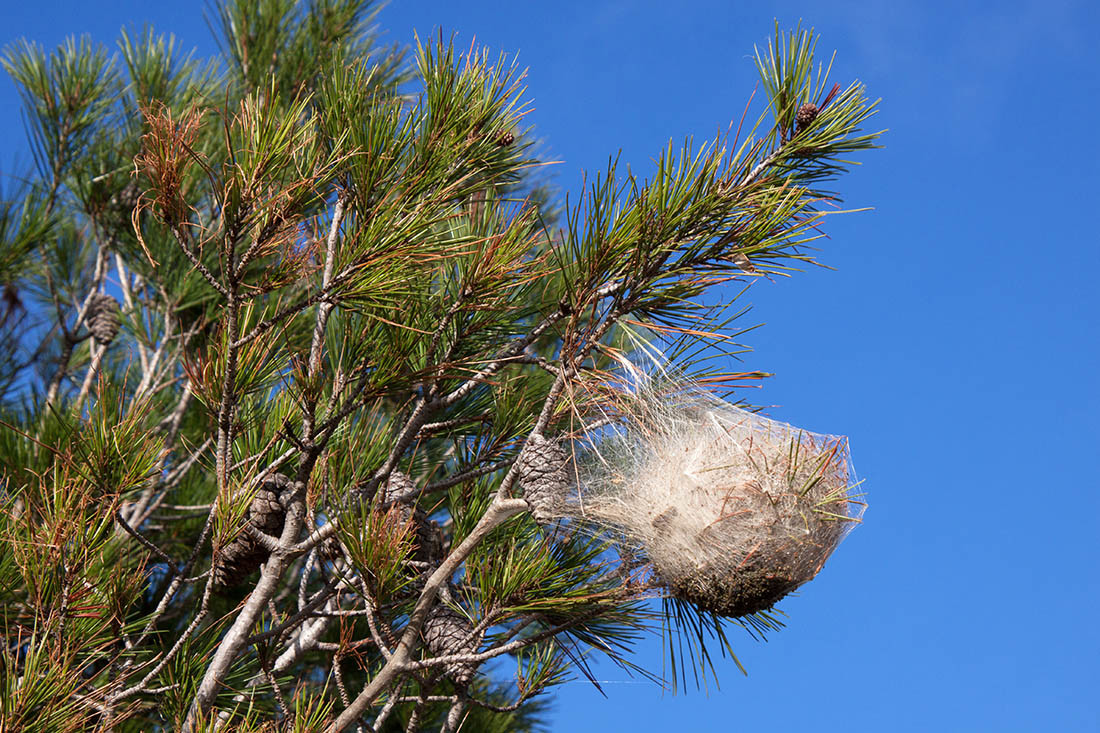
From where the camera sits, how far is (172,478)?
2.96 m

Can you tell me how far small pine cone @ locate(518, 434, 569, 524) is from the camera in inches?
60.3

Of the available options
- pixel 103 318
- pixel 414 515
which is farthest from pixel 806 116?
pixel 103 318

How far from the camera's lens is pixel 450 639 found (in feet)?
5.85

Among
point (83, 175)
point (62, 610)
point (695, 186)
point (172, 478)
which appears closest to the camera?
point (695, 186)

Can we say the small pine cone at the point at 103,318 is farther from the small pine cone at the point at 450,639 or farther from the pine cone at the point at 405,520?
the small pine cone at the point at 450,639

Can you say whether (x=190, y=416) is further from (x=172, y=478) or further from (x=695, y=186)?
(x=695, y=186)

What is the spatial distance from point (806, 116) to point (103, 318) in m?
2.30

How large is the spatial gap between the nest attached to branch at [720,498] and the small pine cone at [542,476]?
0.07 meters

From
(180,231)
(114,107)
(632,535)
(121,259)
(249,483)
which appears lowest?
(249,483)

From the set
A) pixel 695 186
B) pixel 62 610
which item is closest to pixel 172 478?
pixel 62 610

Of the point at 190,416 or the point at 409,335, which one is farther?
the point at 190,416

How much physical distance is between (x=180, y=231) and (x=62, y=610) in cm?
63

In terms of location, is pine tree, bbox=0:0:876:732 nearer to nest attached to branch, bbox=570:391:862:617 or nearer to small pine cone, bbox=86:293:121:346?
nest attached to branch, bbox=570:391:862:617

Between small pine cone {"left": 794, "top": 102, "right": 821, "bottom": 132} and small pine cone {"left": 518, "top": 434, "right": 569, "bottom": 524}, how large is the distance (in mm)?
628
